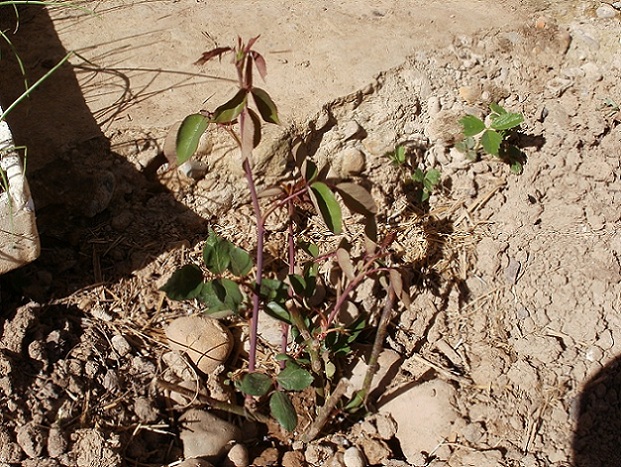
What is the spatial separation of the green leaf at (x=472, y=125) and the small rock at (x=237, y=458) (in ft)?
4.63

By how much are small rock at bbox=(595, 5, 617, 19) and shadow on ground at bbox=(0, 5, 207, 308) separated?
1.96 meters

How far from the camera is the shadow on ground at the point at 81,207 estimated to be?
260cm

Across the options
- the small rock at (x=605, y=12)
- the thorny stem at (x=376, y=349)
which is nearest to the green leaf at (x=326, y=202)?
the thorny stem at (x=376, y=349)

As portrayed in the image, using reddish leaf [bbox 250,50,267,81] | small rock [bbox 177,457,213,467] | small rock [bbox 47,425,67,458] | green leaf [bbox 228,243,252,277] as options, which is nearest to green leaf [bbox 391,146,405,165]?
green leaf [bbox 228,243,252,277]

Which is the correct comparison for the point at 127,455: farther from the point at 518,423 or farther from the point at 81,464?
the point at 518,423

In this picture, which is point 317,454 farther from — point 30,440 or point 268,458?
point 30,440

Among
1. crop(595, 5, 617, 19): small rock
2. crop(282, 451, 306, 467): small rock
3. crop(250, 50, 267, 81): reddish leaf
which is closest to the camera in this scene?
crop(250, 50, 267, 81): reddish leaf

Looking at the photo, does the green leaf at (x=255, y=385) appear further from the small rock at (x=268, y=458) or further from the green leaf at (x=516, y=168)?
the green leaf at (x=516, y=168)

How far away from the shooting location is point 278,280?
2.25m

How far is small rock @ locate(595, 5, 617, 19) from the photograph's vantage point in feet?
11.1

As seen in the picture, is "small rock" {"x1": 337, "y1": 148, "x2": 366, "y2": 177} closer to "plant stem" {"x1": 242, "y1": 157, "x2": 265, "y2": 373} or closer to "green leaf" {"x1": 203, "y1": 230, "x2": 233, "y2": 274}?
"plant stem" {"x1": 242, "y1": 157, "x2": 265, "y2": 373}

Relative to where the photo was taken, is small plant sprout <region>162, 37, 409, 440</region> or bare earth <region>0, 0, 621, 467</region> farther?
bare earth <region>0, 0, 621, 467</region>

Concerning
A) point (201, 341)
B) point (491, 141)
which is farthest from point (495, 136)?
point (201, 341)

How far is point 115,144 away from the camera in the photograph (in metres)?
2.74
